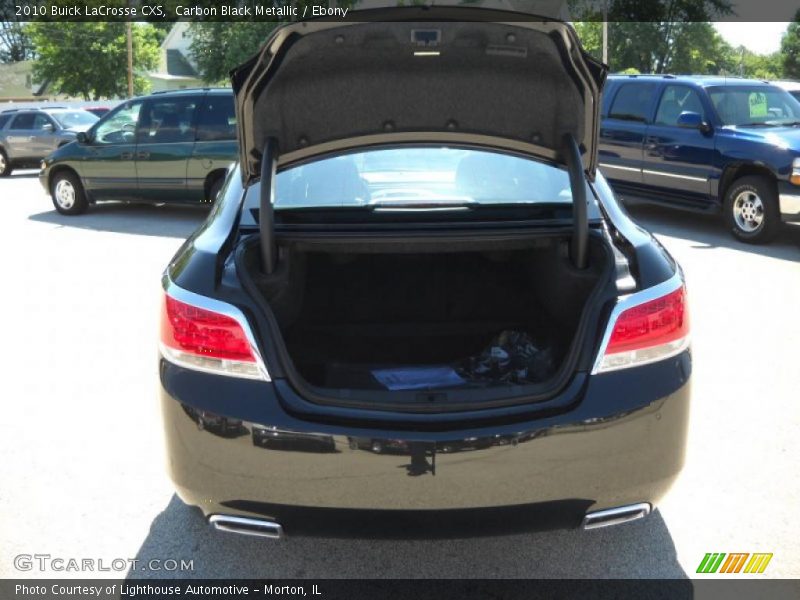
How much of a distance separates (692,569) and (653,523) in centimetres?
35

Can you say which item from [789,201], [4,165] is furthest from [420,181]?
[4,165]

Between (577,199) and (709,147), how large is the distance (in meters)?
7.61

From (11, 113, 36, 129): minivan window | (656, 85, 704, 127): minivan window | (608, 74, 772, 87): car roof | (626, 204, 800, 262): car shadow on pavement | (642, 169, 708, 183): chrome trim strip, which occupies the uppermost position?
(608, 74, 772, 87): car roof

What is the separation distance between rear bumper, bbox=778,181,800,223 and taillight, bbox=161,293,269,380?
8055 millimetres

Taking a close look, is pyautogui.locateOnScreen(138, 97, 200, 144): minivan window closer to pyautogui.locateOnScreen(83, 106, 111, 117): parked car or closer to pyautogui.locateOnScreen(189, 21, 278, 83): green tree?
pyautogui.locateOnScreen(83, 106, 111, 117): parked car

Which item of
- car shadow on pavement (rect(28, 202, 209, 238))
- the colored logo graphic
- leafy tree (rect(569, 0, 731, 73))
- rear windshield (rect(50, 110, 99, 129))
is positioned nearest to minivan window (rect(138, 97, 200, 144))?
car shadow on pavement (rect(28, 202, 209, 238))

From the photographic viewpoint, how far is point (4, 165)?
21.4 meters

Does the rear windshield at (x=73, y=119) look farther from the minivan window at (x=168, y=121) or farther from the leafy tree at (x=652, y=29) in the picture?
the leafy tree at (x=652, y=29)

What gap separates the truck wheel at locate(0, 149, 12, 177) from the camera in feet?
69.5

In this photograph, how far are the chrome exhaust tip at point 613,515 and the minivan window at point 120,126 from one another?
11.2m

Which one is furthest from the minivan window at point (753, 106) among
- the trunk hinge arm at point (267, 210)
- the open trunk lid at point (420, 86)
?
the trunk hinge arm at point (267, 210)

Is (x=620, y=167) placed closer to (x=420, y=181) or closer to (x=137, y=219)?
(x=137, y=219)

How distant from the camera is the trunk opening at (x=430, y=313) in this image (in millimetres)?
3434

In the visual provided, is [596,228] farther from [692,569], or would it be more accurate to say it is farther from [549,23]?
[692,569]
